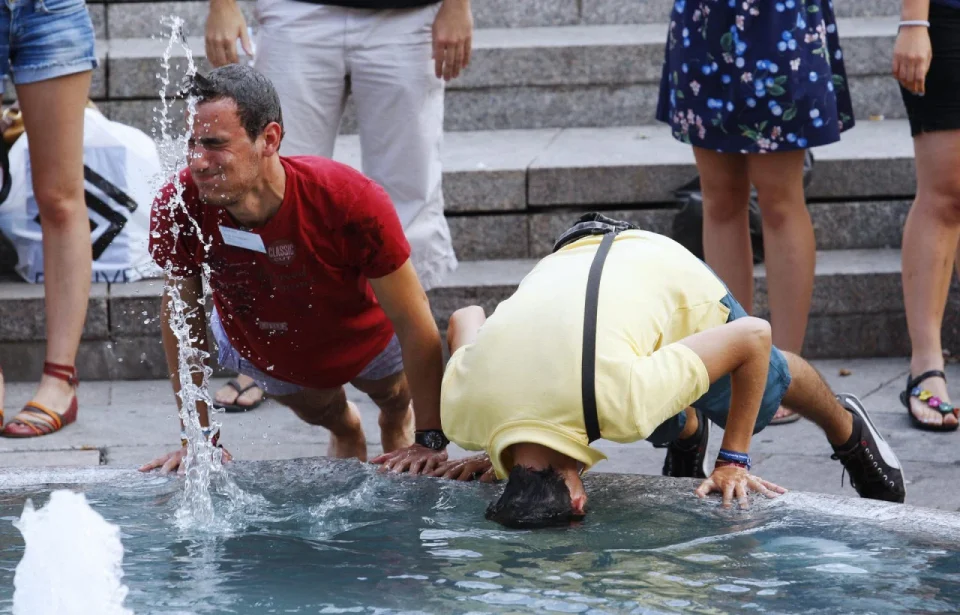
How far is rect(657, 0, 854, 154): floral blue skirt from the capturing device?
4.52 metres

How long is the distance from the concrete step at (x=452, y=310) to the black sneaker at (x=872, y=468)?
1.67m

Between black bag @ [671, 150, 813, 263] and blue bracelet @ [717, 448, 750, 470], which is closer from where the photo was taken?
blue bracelet @ [717, 448, 750, 470]

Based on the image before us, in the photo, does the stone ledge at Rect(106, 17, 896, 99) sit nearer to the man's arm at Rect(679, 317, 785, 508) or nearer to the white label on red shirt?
the white label on red shirt

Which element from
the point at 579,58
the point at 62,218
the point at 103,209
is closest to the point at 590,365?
the point at 62,218

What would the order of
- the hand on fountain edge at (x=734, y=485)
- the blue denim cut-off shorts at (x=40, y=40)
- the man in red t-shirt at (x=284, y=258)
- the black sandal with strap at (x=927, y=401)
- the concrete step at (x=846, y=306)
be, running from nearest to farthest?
the hand on fountain edge at (x=734, y=485)
the man in red t-shirt at (x=284, y=258)
the blue denim cut-off shorts at (x=40, y=40)
the black sandal with strap at (x=927, y=401)
the concrete step at (x=846, y=306)

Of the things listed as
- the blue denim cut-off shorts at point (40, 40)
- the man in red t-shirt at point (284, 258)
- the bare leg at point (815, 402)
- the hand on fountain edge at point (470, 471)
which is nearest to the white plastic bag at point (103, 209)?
the blue denim cut-off shorts at point (40, 40)

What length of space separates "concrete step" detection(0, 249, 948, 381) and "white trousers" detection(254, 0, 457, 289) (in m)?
0.94

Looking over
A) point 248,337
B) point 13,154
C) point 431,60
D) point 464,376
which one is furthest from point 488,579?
point 13,154

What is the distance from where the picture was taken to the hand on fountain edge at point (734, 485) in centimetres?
322

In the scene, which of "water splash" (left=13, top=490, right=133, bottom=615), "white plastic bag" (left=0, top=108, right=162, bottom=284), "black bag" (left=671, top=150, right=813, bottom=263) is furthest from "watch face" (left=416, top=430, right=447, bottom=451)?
"white plastic bag" (left=0, top=108, right=162, bottom=284)

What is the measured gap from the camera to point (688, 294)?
131 inches

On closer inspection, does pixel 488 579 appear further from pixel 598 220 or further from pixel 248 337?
pixel 248 337

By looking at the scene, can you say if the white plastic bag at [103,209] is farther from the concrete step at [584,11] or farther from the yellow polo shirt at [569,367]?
the yellow polo shirt at [569,367]

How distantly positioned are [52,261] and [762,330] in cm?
257
